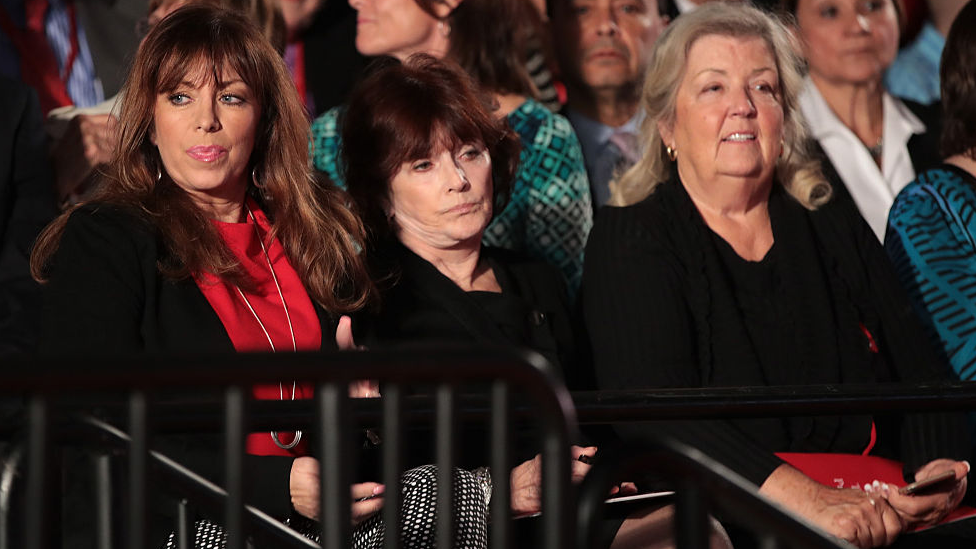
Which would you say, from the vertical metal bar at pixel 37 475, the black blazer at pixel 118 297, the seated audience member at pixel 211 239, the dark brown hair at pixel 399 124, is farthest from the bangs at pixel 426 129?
the vertical metal bar at pixel 37 475

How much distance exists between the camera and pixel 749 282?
11.5 ft

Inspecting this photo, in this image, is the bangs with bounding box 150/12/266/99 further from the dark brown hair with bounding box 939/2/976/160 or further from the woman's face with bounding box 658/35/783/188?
the dark brown hair with bounding box 939/2/976/160

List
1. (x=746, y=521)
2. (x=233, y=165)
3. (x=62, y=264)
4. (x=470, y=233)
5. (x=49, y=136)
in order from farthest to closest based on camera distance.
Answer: (x=49, y=136), (x=470, y=233), (x=233, y=165), (x=62, y=264), (x=746, y=521)

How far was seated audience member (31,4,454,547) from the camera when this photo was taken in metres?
2.73

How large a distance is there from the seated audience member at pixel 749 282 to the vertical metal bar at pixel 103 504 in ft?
5.14

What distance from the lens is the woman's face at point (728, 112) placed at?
360cm

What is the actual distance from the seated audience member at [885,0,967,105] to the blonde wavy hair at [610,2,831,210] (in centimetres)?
153

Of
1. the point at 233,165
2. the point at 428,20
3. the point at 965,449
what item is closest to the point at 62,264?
the point at 233,165

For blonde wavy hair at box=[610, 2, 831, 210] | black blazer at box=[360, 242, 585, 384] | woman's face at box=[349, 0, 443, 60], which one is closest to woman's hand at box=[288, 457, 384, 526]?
black blazer at box=[360, 242, 585, 384]

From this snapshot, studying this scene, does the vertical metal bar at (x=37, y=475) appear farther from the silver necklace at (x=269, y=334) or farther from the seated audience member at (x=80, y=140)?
the seated audience member at (x=80, y=140)

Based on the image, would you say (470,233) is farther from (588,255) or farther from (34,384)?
(34,384)

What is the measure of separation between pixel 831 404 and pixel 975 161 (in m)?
1.52

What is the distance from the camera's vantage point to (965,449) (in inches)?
136

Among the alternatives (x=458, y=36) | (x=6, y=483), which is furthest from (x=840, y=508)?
(x=458, y=36)
